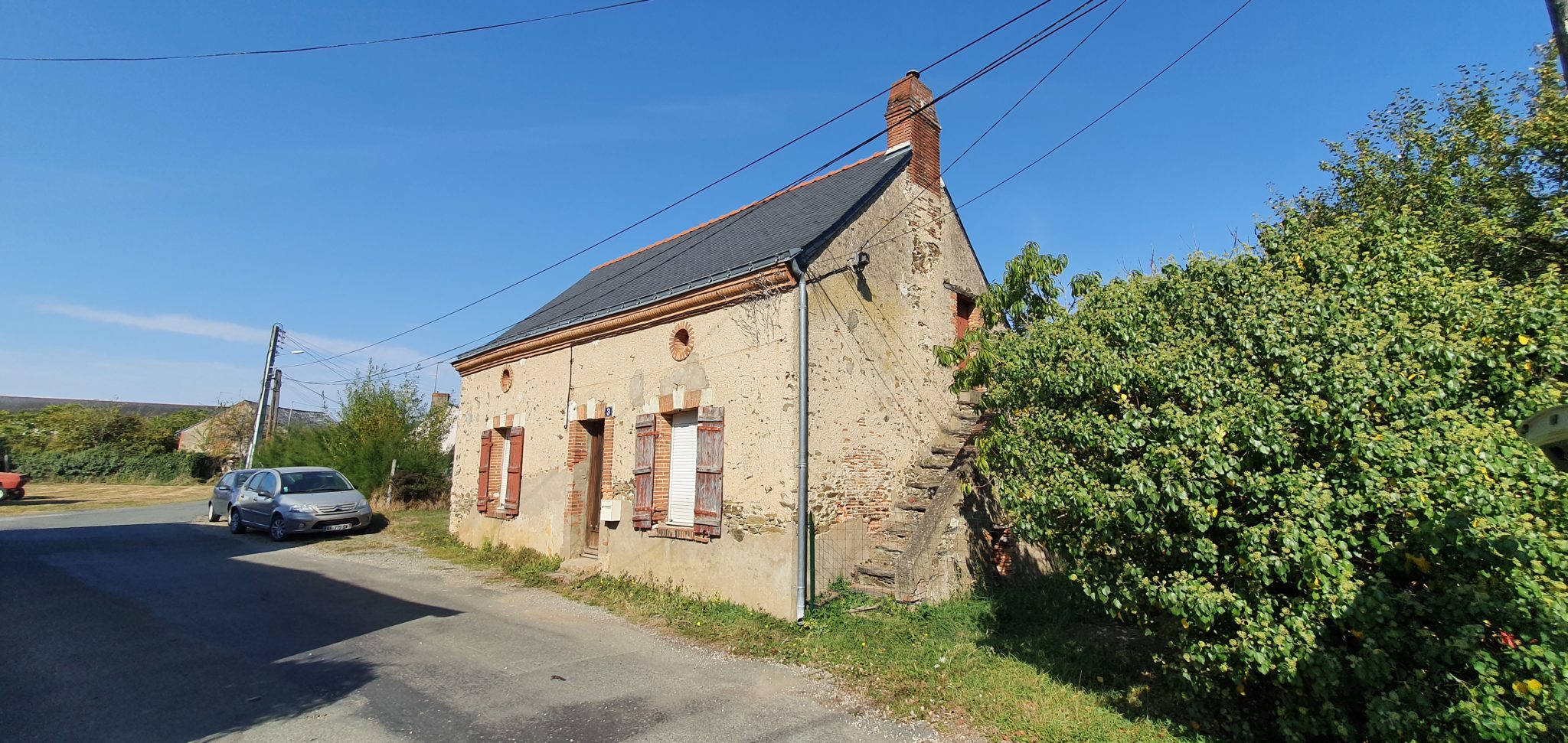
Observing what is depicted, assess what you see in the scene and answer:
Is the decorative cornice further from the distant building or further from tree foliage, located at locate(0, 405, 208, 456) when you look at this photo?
tree foliage, located at locate(0, 405, 208, 456)

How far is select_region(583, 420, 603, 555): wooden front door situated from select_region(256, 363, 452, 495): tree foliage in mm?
10902

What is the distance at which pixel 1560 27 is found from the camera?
4258mm

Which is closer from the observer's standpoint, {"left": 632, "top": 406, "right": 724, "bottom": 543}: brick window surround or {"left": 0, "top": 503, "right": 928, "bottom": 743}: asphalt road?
{"left": 0, "top": 503, "right": 928, "bottom": 743}: asphalt road

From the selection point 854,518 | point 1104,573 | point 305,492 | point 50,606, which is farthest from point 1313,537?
point 305,492

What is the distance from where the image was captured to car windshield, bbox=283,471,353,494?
14508 millimetres

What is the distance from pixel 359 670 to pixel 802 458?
448 centimetres

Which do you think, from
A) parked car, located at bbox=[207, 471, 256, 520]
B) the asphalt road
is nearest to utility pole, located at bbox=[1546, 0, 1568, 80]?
the asphalt road

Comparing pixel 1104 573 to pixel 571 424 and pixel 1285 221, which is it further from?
pixel 571 424

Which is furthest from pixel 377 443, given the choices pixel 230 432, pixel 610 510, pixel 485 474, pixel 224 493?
pixel 230 432

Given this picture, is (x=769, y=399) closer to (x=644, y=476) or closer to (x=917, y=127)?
(x=644, y=476)

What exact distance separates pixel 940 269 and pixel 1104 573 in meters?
6.58

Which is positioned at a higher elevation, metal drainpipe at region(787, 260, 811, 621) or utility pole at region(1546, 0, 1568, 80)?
utility pole at region(1546, 0, 1568, 80)

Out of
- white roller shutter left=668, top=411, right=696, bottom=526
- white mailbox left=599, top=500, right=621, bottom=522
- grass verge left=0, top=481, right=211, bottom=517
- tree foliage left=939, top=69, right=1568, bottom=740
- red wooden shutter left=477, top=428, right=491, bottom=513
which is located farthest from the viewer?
grass verge left=0, top=481, right=211, bottom=517

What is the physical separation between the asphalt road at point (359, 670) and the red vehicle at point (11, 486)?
65.4 ft
